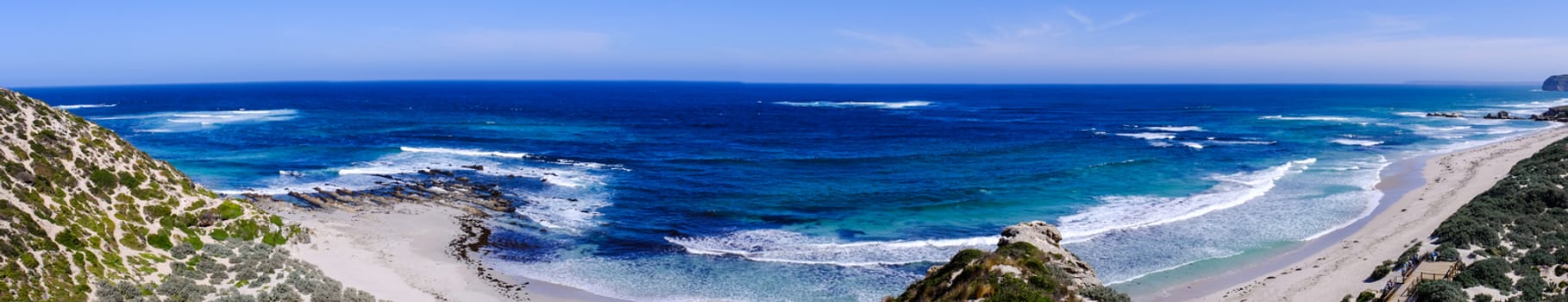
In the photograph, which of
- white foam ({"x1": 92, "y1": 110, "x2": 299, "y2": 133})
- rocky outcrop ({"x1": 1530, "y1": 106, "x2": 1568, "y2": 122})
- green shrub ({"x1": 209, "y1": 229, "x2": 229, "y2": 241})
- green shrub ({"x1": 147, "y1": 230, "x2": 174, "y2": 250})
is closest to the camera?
green shrub ({"x1": 147, "y1": 230, "x2": 174, "y2": 250})

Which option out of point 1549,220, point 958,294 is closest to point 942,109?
point 1549,220

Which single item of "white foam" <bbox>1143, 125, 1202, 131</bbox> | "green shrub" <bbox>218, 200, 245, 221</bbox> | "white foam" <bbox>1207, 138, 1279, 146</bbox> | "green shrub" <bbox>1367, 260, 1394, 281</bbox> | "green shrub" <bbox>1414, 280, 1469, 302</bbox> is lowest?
"green shrub" <bbox>1367, 260, 1394, 281</bbox>

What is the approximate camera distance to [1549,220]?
93.1 feet

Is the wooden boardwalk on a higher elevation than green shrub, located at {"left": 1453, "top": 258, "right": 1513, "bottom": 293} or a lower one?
lower

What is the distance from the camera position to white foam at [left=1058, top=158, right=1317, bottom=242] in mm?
35938

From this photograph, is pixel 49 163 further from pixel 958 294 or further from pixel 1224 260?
pixel 1224 260

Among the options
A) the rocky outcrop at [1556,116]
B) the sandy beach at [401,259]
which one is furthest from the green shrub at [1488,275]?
the rocky outcrop at [1556,116]

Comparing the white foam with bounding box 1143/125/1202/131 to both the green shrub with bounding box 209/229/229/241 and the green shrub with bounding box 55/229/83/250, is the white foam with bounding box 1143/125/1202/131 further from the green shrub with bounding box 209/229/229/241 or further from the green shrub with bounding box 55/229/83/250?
the green shrub with bounding box 55/229/83/250

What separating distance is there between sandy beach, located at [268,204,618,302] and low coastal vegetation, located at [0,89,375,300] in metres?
1.35

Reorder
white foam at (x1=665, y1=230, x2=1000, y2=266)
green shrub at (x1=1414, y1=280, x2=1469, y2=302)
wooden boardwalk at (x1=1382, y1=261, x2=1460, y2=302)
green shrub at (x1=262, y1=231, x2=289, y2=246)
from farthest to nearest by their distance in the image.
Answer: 1. white foam at (x1=665, y1=230, x2=1000, y2=266)
2. green shrub at (x1=262, y1=231, x2=289, y2=246)
3. wooden boardwalk at (x1=1382, y1=261, x2=1460, y2=302)
4. green shrub at (x1=1414, y1=280, x2=1469, y2=302)

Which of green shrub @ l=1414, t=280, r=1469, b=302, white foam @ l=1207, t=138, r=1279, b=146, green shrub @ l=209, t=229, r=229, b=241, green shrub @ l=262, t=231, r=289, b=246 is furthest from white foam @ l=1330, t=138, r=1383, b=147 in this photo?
green shrub @ l=209, t=229, r=229, b=241

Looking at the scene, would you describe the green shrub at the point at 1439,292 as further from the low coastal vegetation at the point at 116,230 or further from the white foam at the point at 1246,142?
the white foam at the point at 1246,142

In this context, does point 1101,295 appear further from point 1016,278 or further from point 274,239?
point 274,239

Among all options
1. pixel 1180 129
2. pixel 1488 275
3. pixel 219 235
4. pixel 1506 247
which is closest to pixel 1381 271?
pixel 1488 275
